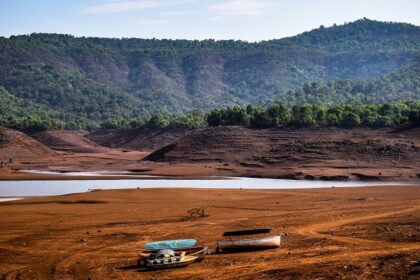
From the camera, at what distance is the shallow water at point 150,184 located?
67250 millimetres

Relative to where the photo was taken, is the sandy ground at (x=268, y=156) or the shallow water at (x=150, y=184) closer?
the shallow water at (x=150, y=184)

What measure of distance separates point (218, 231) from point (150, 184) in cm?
3674

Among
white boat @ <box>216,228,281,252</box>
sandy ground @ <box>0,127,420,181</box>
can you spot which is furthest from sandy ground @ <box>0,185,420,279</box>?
sandy ground @ <box>0,127,420,181</box>

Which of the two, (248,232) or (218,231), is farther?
(218,231)

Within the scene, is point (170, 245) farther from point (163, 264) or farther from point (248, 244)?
point (248, 244)

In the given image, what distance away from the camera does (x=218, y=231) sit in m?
37.3

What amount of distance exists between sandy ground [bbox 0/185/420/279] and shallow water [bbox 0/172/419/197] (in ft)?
33.7

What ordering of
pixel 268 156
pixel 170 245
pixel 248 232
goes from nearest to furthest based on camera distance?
pixel 170 245, pixel 248 232, pixel 268 156

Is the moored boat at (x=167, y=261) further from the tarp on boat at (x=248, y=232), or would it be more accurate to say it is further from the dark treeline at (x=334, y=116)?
the dark treeline at (x=334, y=116)

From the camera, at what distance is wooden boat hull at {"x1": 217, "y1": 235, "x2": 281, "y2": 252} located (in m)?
30.9

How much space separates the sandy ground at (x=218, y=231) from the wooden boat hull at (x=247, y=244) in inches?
19.6

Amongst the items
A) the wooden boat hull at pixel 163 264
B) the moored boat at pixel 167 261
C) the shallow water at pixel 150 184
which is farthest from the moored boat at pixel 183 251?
the shallow water at pixel 150 184

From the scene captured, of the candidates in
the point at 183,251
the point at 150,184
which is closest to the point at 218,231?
the point at 183,251

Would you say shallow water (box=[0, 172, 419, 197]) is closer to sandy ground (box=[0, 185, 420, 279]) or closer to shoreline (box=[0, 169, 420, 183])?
shoreline (box=[0, 169, 420, 183])
